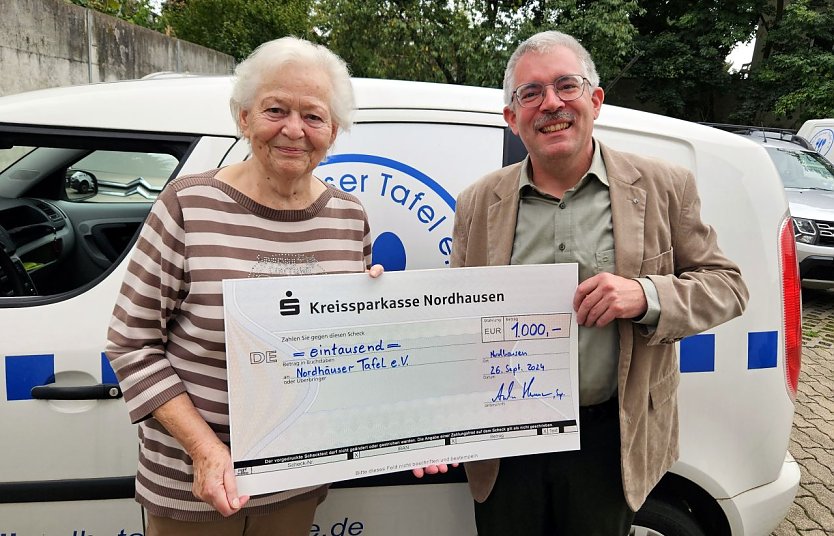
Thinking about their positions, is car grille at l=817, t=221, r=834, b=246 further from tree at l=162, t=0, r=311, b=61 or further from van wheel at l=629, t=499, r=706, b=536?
tree at l=162, t=0, r=311, b=61

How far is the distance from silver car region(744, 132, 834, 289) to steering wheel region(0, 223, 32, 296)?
5304 millimetres

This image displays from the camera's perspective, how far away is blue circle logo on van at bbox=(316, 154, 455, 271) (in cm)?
155

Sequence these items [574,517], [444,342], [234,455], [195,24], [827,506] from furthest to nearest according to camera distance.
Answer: [195,24] → [827,506] → [574,517] → [444,342] → [234,455]

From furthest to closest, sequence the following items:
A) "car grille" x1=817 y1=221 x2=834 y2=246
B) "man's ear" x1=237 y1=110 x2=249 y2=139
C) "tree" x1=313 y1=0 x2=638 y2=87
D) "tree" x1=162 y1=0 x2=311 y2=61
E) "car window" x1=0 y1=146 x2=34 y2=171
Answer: "tree" x1=162 y1=0 x2=311 y2=61 → "tree" x1=313 y1=0 x2=638 y2=87 → "car grille" x1=817 y1=221 x2=834 y2=246 → "car window" x1=0 y1=146 x2=34 y2=171 → "man's ear" x1=237 y1=110 x2=249 y2=139

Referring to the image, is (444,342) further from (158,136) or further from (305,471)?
(158,136)

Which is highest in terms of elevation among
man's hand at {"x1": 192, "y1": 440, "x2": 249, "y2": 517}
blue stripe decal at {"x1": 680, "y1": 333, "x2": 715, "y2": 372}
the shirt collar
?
the shirt collar

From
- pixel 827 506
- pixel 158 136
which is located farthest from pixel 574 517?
pixel 827 506

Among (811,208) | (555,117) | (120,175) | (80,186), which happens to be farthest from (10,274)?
(811,208)

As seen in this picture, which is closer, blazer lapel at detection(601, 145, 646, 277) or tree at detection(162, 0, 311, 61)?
blazer lapel at detection(601, 145, 646, 277)

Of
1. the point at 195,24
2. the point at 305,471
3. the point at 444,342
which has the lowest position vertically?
the point at 305,471

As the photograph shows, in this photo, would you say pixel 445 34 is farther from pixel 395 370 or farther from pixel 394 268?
pixel 395 370

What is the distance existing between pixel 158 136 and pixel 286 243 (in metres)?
→ 0.67

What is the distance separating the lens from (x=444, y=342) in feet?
4.06

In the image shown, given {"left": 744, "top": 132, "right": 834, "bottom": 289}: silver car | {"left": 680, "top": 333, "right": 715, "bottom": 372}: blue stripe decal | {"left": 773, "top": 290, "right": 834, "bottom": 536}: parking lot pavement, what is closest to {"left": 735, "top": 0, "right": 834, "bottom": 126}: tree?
{"left": 744, "top": 132, "right": 834, "bottom": 289}: silver car
